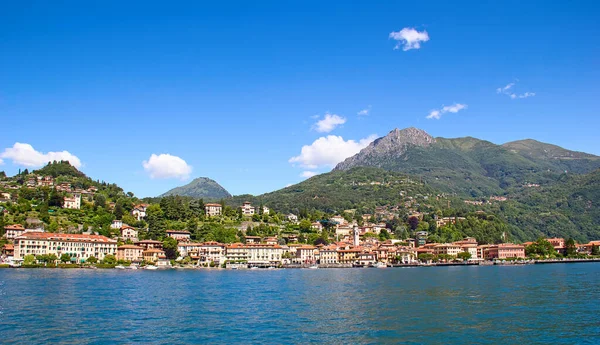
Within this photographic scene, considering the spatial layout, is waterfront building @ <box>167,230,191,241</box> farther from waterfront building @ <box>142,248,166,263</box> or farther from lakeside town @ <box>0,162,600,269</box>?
waterfront building @ <box>142,248,166,263</box>

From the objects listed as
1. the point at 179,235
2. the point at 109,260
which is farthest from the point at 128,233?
the point at 109,260

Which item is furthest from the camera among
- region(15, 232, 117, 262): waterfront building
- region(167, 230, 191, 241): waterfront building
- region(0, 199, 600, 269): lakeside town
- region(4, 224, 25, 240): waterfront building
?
region(167, 230, 191, 241): waterfront building

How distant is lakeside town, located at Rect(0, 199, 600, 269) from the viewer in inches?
3752

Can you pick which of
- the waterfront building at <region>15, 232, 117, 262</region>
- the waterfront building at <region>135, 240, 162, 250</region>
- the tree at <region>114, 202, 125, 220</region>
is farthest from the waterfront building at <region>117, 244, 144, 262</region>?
the tree at <region>114, 202, 125, 220</region>

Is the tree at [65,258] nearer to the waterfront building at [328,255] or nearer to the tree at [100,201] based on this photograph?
the tree at [100,201]

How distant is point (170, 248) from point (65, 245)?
19790 mm

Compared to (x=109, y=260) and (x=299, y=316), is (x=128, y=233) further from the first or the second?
(x=299, y=316)

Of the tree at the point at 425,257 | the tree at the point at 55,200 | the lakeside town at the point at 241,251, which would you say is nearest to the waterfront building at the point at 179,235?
the lakeside town at the point at 241,251

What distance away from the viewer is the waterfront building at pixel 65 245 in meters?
93.1

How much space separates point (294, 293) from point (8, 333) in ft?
82.7

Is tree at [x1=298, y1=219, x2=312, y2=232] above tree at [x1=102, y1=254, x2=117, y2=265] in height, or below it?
above

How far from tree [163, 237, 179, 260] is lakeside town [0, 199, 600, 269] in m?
0.52

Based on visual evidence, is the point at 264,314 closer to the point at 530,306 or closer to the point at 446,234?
the point at 530,306

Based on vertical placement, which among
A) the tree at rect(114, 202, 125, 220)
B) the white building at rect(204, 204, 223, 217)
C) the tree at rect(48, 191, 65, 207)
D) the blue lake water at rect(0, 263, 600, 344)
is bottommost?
the blue lake water at rect(0, 263, 600, 344)
